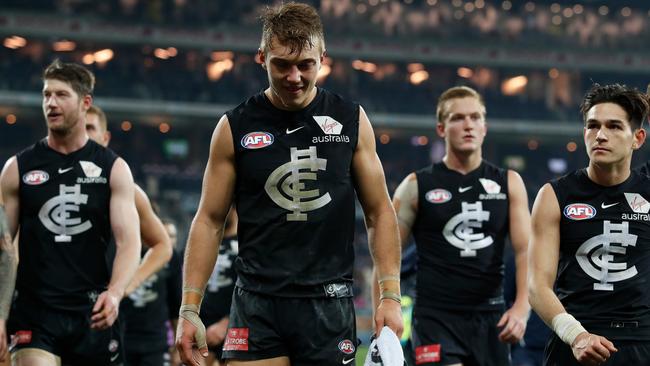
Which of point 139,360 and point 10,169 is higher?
point 10,169

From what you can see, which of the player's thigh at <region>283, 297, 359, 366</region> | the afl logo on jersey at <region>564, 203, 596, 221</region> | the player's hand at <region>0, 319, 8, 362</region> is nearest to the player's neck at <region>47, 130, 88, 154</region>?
the player's hand at <region>0, 319, 8, 362</region>

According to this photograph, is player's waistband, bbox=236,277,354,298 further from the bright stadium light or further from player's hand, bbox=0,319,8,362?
the bright stadium light

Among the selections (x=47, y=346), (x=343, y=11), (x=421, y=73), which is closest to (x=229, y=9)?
(x=343, y=11)

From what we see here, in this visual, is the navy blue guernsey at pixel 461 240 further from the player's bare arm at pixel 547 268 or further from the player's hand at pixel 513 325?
the player's bare arm at pixel 547 268

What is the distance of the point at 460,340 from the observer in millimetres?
7836

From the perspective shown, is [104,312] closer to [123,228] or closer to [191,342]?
[123,228]

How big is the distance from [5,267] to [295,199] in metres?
2.07

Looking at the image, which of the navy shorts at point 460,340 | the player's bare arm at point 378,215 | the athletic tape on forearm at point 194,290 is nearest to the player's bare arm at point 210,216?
the athletic tape on forearm at point 194,290

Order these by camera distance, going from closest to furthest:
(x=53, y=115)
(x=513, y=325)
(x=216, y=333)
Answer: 1. (x=53, y=115)
2. (x=513, y=325)
3. (x=216, y=333)

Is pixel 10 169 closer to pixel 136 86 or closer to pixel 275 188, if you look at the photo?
pixel 275 188

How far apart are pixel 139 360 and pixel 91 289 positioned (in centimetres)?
363

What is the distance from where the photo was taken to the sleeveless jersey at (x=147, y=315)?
1052cm

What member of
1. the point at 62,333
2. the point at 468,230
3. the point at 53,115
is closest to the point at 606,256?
the point at 468,230

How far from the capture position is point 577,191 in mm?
6258
